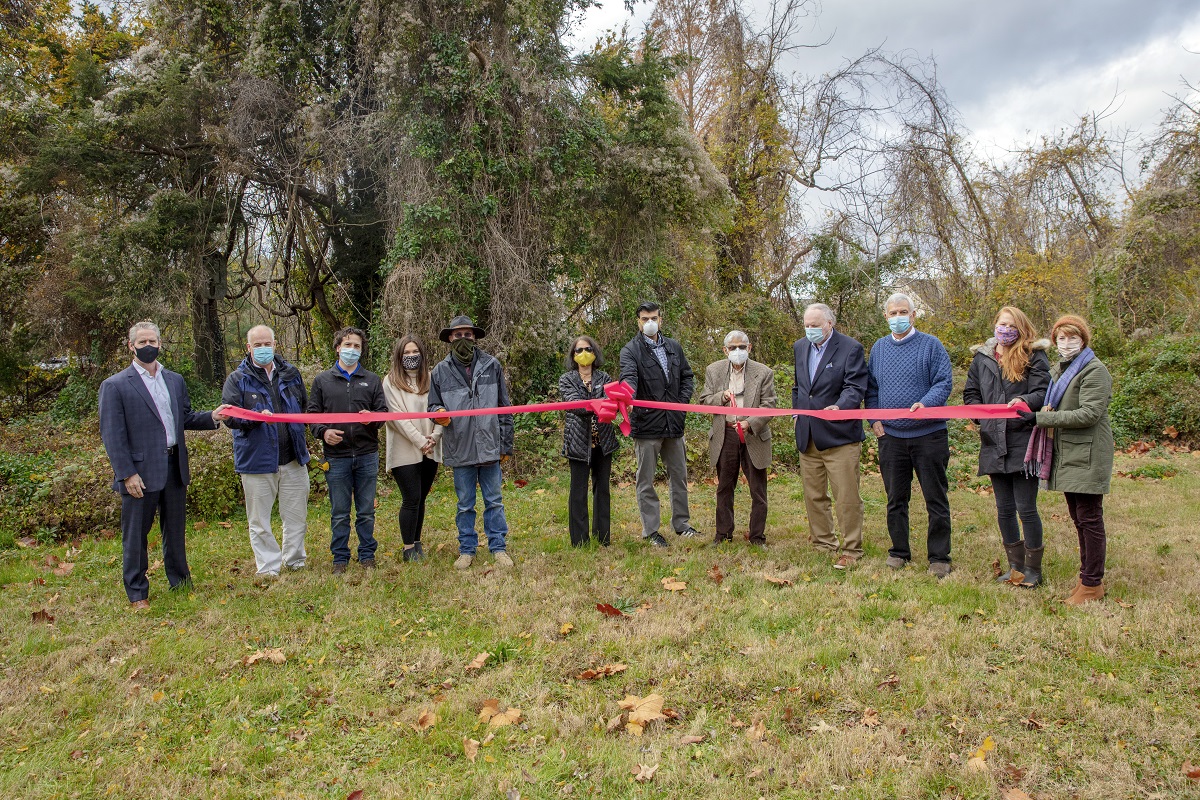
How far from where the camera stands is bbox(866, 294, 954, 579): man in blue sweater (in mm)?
5879

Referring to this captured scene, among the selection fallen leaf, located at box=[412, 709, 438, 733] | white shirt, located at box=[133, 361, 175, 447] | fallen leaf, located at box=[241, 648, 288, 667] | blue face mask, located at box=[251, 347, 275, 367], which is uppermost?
blue face mask, located at box=[251, 347, 275, 367]

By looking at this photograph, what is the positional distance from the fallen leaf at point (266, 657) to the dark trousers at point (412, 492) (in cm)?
209

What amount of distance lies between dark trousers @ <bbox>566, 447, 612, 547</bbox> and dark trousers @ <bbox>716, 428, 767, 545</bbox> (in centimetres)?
106

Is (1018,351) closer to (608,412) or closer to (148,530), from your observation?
(608,412)

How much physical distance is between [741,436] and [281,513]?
421 cm

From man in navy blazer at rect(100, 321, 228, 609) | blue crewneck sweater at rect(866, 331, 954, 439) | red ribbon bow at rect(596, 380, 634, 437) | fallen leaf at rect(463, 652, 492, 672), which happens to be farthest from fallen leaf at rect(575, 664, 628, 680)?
man in navy blazer at rect(100, 321, 228, 609)

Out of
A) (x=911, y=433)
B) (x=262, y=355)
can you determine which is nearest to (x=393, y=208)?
(x=262, y=355)

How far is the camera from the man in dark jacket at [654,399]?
697 cm

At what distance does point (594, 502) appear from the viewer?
6945mm

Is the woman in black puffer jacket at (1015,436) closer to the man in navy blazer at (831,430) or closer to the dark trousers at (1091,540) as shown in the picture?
the dark trousers at (1091,540)

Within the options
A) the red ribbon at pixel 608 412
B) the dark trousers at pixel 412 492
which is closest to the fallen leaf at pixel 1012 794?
the red ribbon at pixel 608 412

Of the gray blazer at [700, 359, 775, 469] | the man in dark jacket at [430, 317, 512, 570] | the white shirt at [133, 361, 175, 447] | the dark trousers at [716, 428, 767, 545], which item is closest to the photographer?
the white shirt at [133, 361, 175, 447]

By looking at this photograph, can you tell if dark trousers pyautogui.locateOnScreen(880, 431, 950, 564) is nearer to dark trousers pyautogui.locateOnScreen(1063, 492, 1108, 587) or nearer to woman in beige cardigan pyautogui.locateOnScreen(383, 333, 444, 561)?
dark trousers pyautogui.locateOnScreen(1063, 492, 1108, 587)

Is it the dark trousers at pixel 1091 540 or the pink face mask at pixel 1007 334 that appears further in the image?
the pink face mask at pixel 1007 334
